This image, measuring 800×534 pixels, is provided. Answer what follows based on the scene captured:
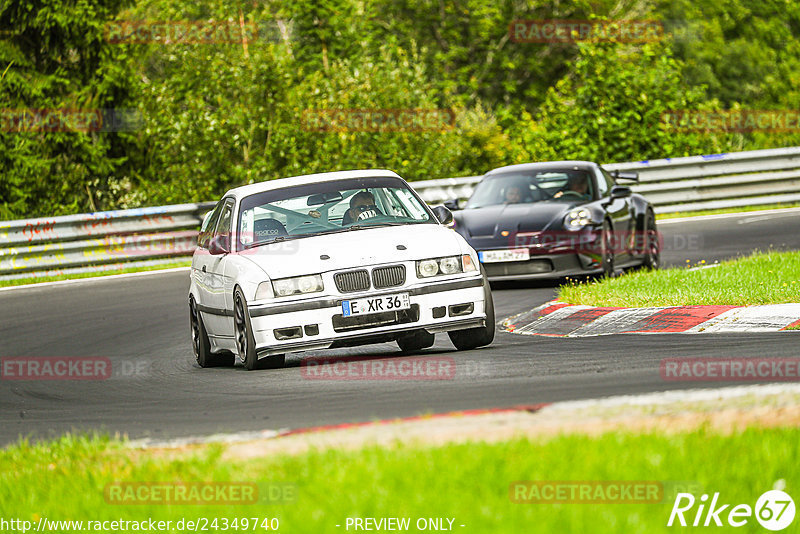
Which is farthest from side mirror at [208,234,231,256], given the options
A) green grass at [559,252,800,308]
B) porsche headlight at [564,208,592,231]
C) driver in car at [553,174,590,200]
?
driver in car at [553,174,590,200]

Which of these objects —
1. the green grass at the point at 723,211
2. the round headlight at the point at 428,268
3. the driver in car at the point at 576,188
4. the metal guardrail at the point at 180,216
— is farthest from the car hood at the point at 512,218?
the green grass at the point at 723,211

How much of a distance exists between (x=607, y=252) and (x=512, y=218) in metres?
1.17

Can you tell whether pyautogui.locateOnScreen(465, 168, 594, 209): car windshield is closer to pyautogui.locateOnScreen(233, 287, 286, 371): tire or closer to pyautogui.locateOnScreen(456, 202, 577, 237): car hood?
pyautogui.locateOnScreen(456, 202, 577, 237): car hood

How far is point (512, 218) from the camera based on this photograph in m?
14.8

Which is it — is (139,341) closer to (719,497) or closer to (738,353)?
(738,353)

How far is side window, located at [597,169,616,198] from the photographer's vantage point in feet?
50.8

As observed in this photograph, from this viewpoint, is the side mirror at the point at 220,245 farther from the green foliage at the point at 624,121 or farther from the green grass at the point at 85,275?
the green foliage at the point at 624,121

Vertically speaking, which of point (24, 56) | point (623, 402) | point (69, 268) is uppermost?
point (24, 56)

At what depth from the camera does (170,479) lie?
5.23 meters

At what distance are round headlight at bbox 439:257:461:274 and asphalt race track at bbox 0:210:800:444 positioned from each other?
634 millimetres

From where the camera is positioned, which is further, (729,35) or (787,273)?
(729,35)

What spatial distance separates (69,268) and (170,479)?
1542cm

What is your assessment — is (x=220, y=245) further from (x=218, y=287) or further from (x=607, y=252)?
(x=607, y=252)

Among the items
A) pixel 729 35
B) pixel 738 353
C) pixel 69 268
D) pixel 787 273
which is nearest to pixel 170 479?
pixel 738 353
